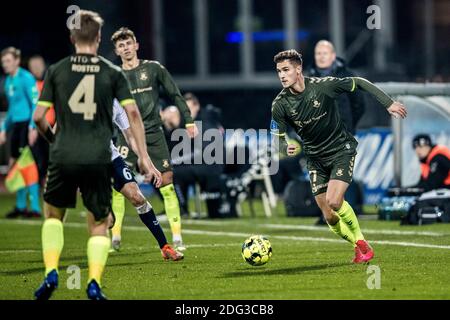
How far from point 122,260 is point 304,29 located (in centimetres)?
2006

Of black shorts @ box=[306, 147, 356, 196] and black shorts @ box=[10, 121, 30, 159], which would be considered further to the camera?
black shorts @ box=[10, 121, 30, 159]

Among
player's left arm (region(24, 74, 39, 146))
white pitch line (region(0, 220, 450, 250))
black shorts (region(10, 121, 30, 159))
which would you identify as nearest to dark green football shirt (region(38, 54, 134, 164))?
white pitch line (region(0, 220, 450, 250))

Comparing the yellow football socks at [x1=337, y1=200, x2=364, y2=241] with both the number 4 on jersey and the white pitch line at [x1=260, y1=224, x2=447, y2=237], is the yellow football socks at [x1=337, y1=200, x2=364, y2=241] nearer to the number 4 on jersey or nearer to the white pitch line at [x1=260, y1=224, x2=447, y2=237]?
the white pitch line at [x1=260, y1=224, x2=447, y2=237]

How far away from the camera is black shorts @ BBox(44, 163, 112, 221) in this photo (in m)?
9.58

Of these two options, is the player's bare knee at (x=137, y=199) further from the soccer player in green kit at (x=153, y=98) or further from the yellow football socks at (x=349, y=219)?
the yellow football socks at (x=349, y=219)

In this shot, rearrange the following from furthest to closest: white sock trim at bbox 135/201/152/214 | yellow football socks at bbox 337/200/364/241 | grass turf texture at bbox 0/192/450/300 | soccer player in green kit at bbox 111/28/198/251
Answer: soccer player in green kit at bbox 111/28/198/251 → white sock trim at bbox 135/201/152/214 → yellow football socks at bbox 337/200/364/241 → grass turf texture at bbox 0/192/450/300

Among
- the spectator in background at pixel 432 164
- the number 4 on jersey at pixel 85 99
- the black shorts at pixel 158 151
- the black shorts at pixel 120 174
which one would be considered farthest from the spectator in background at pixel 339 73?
the number 4 on jersey at pixel 85 99

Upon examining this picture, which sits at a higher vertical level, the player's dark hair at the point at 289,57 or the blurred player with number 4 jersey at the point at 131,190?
the player's dark hair at the point at 289,57

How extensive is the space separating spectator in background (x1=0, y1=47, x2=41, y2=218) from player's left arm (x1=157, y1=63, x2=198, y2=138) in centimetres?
622

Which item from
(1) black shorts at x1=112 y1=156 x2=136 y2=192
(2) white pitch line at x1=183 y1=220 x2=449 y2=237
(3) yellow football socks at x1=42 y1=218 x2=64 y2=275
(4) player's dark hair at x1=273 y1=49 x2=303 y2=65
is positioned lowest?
(2) white pitch line at x1=183 y1=220 x2=449 y2=237

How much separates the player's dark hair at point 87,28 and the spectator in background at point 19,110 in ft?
33.4

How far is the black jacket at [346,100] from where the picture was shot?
16.8m

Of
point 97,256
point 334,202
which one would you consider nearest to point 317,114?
point 334,202

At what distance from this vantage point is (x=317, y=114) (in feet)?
40.5
